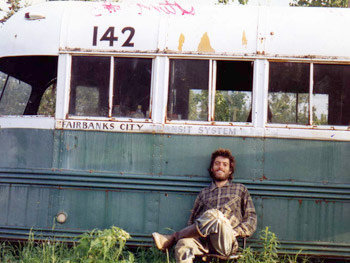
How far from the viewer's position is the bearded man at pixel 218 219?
136 inches

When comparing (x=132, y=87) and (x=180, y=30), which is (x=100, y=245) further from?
(x=180, y=30)

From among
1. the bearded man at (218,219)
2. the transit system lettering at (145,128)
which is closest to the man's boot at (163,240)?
the bearded man at (218,219)

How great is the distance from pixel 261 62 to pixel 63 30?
2.14 m

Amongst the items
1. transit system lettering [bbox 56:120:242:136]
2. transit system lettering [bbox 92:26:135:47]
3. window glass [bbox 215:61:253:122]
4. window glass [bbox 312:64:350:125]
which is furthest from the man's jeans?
transit system lettering [bbox 92:26:135:47]

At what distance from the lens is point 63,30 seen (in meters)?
4.14

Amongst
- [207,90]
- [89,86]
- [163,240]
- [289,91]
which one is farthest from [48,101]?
[289,91]

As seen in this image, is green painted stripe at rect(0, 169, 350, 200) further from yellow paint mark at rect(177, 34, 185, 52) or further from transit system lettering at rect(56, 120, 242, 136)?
yellow paint mark at rect(177, 34, 185, 52)

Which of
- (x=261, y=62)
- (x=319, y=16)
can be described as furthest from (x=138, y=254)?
(x=319, y=16)

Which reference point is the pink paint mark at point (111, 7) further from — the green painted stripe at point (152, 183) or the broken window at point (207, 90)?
the green painted stripe at point (152, 183)

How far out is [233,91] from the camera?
4.03 meters

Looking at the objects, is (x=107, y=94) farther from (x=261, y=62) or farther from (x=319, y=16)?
(x=319, y=16)

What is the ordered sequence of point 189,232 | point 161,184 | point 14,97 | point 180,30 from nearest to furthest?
1. point 189,232
2. point 161,184
3. point 180,30
4. point 14,97

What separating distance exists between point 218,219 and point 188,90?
1372 millimetres

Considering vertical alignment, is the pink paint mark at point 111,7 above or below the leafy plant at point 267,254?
above
